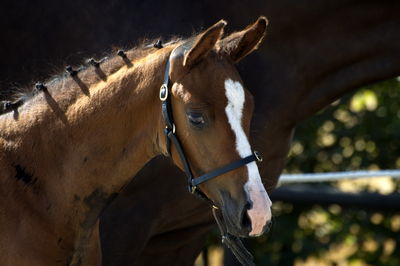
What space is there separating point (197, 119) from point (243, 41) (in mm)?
372

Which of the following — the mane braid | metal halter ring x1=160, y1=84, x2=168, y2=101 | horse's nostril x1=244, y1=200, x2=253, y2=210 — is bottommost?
horse's nostril x1=244, y1=200, x2=253, y2=210

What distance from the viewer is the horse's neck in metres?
3.62

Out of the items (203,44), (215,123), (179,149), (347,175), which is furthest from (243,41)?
(347,175)

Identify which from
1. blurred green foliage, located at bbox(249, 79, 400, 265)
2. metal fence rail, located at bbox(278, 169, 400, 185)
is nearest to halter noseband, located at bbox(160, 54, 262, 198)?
metal fence rail, located at bbox(278, 169, 400, 185)

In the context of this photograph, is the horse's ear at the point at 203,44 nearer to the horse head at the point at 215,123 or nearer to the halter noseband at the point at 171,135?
the horse head at the point at 215,123

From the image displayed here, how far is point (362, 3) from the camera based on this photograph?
4.77m

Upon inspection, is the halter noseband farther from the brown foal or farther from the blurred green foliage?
the blurred green foliage

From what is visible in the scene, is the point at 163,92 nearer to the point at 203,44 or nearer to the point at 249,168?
the point at 203,44

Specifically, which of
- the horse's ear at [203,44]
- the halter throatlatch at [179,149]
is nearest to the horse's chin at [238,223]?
the halter throatlatch at [179,149]

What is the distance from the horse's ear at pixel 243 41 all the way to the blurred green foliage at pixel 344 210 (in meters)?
3.03

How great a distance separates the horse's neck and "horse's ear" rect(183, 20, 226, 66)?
0.15 m

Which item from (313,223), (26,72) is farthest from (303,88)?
(313,223)

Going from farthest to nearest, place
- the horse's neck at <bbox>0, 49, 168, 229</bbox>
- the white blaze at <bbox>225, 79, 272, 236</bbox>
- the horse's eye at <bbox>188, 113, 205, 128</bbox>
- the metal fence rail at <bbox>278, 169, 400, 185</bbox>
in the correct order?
the metal fence rail at <bbox>278, 169, 400, 185</bbox>, the horse's neck at <bbox>0, 49, 168, 229</bbox>, the horse's eye at <bbox>188, 113, 205, 128</bbox>, the white blaze at <bbox>225, 79, 272, 236</bbox>

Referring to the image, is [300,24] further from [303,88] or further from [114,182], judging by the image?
[114,182]
